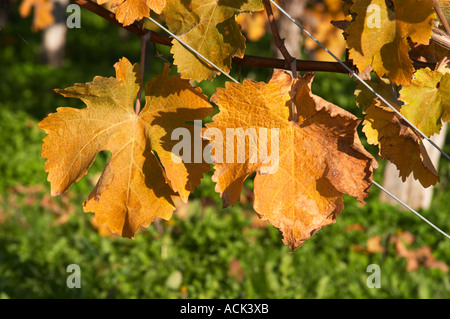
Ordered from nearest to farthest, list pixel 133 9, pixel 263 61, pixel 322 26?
pixel 133 9, pixel 263 61, pixel 322 26

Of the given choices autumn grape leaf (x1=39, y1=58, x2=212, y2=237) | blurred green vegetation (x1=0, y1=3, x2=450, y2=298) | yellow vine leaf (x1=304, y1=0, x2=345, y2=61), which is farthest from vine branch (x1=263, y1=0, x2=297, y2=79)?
yellow vine leaf (x1=304, y1=0, x2=345, y2=61)

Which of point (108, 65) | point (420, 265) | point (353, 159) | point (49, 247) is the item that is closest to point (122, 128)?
point (353, 159)

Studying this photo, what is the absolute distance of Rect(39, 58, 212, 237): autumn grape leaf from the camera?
845 mm

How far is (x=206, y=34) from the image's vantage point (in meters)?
0.84

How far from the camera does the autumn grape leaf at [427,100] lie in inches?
32.8

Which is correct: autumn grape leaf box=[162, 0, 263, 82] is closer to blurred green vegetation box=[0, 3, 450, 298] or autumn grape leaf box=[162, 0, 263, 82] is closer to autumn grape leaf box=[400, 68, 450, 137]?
autumn grape leaf box=[400, 68, 450, 137]

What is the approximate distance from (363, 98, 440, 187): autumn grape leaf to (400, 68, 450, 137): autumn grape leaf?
0.09 ft

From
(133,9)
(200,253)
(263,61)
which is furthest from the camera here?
(200,253)

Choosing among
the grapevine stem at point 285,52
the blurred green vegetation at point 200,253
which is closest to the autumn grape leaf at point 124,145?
the grapevine stem at point 285,52

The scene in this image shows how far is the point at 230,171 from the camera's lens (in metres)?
0.77

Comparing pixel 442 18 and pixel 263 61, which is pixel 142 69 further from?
pixel 442 18

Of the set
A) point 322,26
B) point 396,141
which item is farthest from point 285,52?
point 322,26

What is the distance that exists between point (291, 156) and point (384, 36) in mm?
227

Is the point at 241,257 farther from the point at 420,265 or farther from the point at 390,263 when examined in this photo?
the point at 420,265
